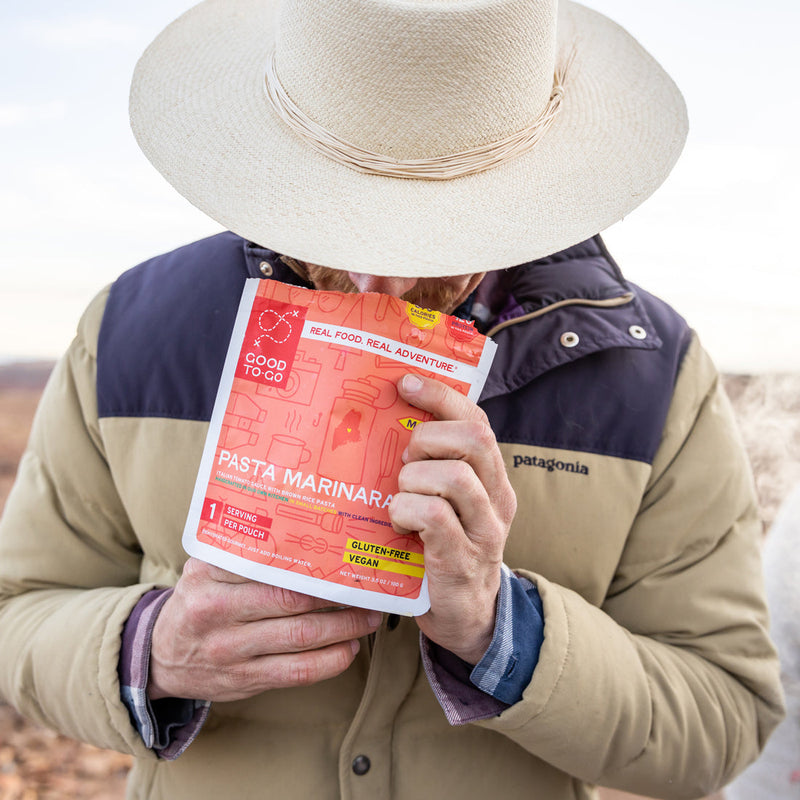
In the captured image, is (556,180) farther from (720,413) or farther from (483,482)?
(720,413)

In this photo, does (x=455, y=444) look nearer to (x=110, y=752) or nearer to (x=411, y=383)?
(x=411, y=383)

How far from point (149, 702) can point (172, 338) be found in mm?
808

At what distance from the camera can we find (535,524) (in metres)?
1.59

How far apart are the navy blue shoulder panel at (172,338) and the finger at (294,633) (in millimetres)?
543

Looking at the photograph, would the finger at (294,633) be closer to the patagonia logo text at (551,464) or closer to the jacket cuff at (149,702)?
the jacket cuff at (149,702)

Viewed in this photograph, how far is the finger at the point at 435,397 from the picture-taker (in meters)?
1.13

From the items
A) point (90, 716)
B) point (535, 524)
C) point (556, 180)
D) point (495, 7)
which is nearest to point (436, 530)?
point (535, 524)

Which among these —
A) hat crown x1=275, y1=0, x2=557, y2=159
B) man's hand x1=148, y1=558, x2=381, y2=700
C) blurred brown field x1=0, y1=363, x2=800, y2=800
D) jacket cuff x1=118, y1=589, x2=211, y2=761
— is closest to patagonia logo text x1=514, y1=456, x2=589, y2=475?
man's hand x1=148, y1=558, x2=381, y2=700

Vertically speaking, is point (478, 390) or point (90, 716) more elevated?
point (478, 390)

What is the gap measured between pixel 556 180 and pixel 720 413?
765 mm

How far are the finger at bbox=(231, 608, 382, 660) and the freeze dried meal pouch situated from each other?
5.5 inches

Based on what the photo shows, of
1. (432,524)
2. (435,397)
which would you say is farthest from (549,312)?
(432,524)

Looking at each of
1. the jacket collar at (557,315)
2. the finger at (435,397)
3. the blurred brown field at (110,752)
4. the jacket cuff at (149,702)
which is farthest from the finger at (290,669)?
the blurred brown field at (110,752)

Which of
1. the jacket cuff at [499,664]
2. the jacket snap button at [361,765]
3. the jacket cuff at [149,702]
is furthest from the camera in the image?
the jacket snap button at [361,765]
